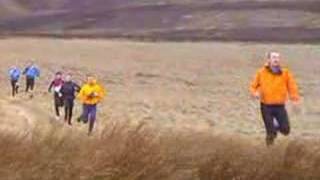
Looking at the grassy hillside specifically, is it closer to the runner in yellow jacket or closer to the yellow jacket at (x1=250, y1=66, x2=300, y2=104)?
the runner in yellow jacket

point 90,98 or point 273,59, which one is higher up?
point 273,59

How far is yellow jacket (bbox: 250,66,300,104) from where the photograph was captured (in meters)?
12.2

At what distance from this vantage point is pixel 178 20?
3147 inches

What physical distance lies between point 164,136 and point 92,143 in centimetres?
60

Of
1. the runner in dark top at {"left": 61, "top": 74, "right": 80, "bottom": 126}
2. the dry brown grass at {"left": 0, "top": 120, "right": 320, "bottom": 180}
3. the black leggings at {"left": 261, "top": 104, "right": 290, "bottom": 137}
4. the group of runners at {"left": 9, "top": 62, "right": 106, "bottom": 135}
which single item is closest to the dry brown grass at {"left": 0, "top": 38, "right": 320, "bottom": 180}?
the dry brown grass at {"left": 0, "top": 120, "right": 320, "bottom": 180}

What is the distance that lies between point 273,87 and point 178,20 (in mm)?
68032

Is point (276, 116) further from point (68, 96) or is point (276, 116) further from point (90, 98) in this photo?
point (68, 96)

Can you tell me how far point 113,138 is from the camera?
7598 millimetres

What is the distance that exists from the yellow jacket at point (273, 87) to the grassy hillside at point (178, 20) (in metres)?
55.3

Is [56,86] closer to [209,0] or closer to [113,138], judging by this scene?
[113,138]

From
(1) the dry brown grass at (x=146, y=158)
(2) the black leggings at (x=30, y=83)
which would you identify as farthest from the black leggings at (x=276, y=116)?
(2) the black leggings at (x=30, y=83)

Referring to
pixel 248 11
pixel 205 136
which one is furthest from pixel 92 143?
pixel 248 11

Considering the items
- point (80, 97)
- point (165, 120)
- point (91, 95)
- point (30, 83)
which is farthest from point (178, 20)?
point (91, 95)

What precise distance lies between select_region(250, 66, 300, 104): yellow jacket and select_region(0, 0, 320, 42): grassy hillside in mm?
55259
